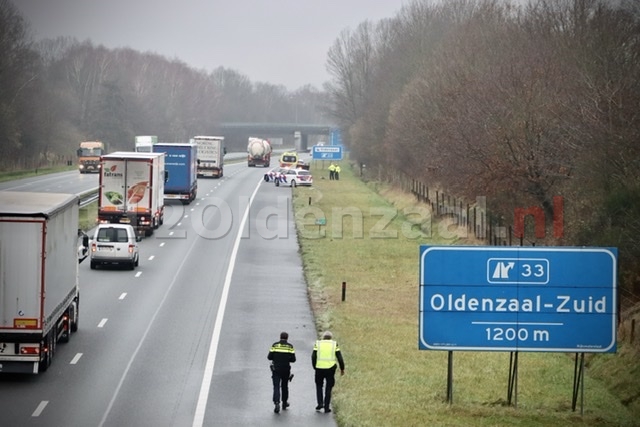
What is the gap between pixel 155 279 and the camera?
131 feet

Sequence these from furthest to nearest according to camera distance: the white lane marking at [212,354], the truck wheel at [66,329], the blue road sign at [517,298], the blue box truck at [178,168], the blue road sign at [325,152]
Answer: the blue road sign at [325,152]
the blue box truck at [178,168]
the truck wheel at [66,329]
the blue road sign at [517,298]
the white lane marking at [212,354]

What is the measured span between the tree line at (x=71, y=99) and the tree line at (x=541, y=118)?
Result: 1309 inches

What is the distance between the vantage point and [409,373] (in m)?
25.4

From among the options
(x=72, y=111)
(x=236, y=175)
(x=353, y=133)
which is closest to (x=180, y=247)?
(x=236, y=175)

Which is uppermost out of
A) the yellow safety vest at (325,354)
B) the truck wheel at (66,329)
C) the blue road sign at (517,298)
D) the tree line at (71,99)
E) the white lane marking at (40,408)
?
the tree line at (71,99)

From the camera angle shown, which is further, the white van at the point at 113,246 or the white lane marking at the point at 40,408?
the white van at the point at 113,246

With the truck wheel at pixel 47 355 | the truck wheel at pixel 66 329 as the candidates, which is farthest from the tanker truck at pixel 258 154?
the truck wheel at pixel 47 355

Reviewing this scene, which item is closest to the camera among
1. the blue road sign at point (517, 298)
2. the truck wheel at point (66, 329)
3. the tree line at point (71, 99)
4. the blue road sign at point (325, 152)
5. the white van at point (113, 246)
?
the blue road sign at point (517, 298)

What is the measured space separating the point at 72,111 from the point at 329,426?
129800 mm

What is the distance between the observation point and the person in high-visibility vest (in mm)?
21297

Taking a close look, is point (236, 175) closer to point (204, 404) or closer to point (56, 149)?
point (56, 149)

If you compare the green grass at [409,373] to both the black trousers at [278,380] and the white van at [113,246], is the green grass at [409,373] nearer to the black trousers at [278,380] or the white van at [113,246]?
the black trousers at [278,380]

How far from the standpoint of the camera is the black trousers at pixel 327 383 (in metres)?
21.3

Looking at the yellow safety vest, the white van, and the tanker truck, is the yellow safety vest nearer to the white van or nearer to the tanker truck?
the white van
